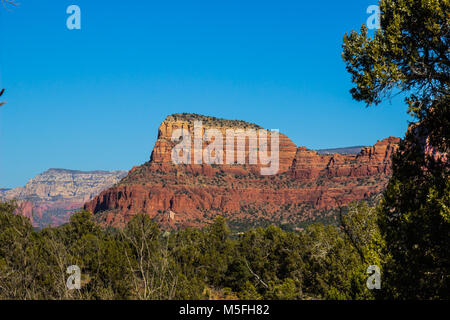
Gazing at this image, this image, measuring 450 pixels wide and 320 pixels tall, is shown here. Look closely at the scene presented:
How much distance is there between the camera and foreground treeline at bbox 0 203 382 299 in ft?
45.0

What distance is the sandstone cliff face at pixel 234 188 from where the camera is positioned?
150 m

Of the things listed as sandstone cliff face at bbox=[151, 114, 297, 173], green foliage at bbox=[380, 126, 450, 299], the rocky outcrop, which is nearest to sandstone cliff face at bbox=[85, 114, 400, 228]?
the rocky outcrop

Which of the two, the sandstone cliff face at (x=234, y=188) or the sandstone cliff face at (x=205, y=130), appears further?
the sandstone cliff face at (x=205, y=130)

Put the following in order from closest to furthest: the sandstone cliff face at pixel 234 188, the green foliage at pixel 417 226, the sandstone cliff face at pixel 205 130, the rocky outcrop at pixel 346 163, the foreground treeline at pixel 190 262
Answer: the green foliage at pixel 417 226
the foreground treeline at pixel 190 262
the sandstone cliff face at pixel 234 188
the rocky outcrop at pixel 346 163
the sandstone cliff face at pixel 205 130

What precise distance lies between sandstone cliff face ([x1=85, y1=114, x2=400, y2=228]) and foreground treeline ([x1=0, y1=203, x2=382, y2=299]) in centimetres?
9688

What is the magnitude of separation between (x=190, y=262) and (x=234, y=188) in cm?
13558

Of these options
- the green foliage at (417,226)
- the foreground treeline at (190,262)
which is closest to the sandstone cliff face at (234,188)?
the foreground treeline at (190,262)

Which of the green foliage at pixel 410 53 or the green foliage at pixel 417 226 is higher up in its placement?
the green foliage at pixel 410 53

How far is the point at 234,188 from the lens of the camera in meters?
172

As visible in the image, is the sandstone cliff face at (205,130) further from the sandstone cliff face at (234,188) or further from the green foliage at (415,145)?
the green foliage at (415,145)

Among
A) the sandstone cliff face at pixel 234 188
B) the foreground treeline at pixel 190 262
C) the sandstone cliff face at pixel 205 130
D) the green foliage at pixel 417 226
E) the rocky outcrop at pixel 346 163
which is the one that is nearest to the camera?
the green foliage at pixel 417 226

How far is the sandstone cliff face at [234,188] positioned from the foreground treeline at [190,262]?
9688 cm

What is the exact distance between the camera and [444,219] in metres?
10.0
